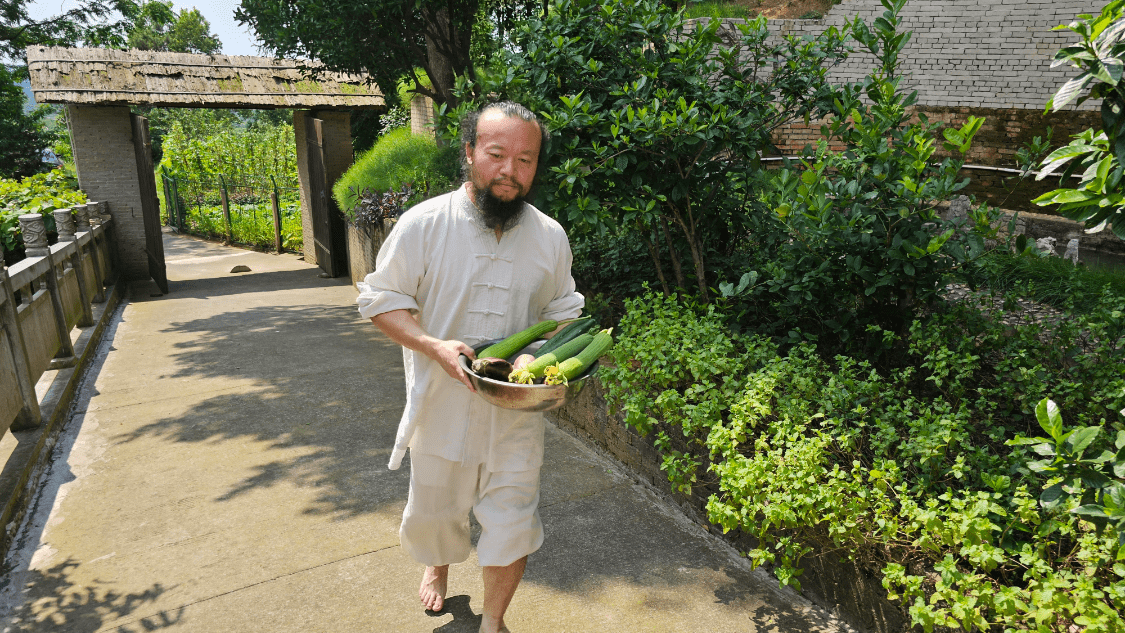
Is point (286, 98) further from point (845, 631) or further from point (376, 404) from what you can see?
point (845, 631)

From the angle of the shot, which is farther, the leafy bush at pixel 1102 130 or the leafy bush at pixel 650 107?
the leafy bush at pixel 650 107

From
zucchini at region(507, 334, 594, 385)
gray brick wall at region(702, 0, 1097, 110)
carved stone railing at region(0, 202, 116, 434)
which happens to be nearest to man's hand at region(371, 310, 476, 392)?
zucchini at region(507, 334, 594, 385)

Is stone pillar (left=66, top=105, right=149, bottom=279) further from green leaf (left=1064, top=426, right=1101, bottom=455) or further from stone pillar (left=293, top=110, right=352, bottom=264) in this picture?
green leaf (left=1064, top=426, right=1101, bottom=455)

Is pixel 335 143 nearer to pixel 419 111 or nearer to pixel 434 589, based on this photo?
pixel 419 111

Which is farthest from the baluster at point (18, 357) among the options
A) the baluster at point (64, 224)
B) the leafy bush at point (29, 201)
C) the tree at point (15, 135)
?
the tree at point (15, 135)

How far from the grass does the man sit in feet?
11.7

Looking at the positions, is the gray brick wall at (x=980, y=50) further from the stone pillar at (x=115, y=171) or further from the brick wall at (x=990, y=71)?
the stone pillar at (x=115, y=171)

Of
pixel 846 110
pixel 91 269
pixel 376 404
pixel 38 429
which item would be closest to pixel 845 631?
pixel 846 110

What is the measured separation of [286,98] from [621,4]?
8031mm

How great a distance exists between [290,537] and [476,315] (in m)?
A: 1.75

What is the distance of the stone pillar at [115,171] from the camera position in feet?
34.2

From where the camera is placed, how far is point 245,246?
17641 mm

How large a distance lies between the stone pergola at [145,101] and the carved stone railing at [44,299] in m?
0.64

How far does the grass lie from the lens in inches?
211
